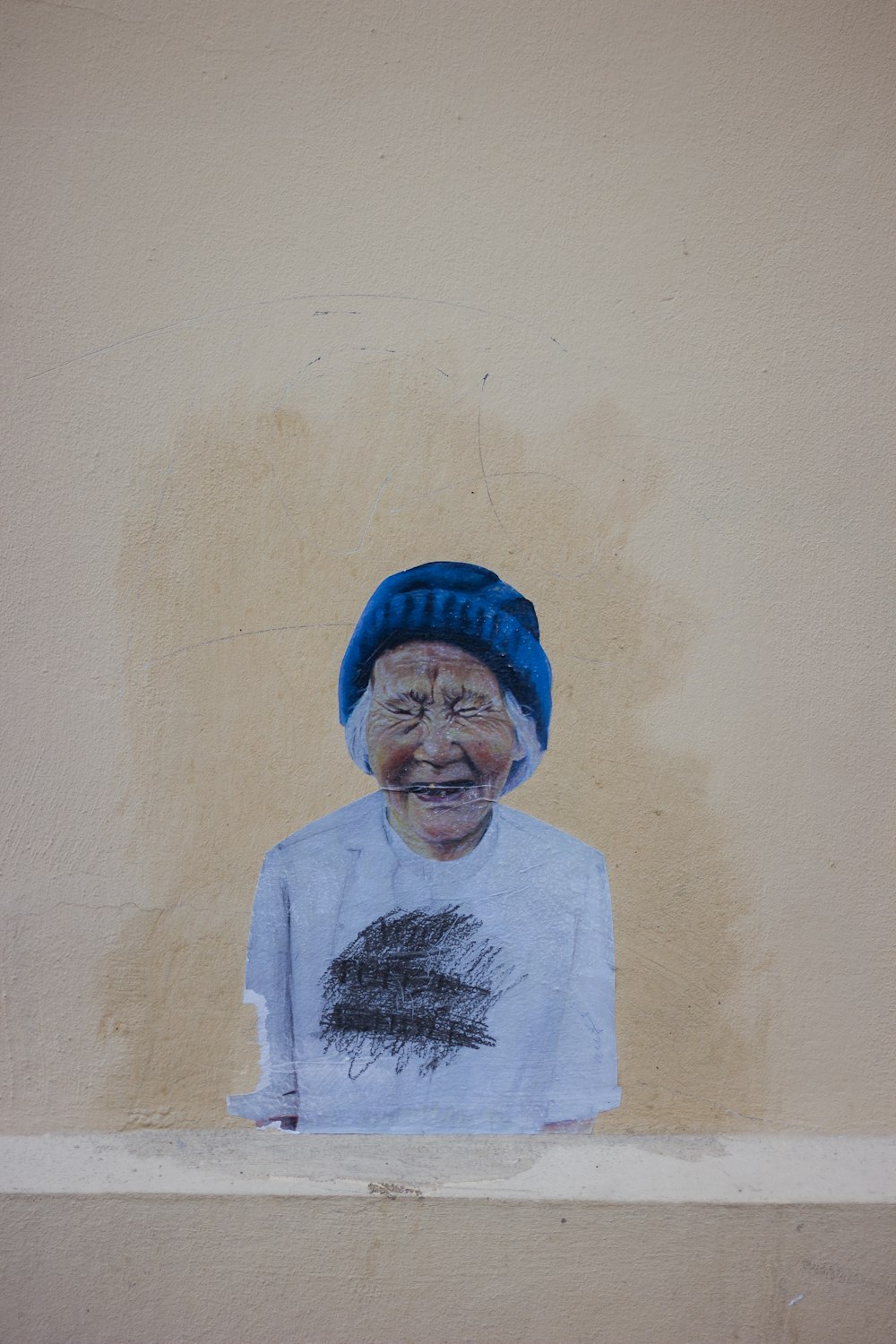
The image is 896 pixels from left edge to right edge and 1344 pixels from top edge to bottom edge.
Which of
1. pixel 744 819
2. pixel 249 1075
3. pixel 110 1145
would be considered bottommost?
pixel 110 1145

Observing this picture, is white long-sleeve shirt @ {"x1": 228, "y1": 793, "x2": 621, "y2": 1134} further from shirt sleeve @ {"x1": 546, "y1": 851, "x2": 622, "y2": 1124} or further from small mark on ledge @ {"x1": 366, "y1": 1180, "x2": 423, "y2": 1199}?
small mark on ledge @ {"x1": 366, "y1": 1180, "x2": 423, "y2": 1199}

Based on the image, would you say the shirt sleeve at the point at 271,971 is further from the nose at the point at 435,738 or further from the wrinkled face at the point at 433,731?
the nose at the point at 435,738

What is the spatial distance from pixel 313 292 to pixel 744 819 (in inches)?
73.6

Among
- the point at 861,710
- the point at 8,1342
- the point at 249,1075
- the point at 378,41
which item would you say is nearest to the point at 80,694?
the point at 249,1075

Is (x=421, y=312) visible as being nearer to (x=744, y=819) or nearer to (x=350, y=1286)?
(x=744, y=819)

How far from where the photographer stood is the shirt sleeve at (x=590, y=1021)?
2912mm

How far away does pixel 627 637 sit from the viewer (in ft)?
9.61

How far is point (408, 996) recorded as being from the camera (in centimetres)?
289

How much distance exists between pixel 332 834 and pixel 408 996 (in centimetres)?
48

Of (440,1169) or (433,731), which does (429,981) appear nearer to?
(440,1169)

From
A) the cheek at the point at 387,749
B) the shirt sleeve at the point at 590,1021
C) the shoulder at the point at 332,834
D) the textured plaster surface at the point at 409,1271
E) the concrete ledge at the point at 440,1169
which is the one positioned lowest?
the textured plaster surface at the point at 409,1271

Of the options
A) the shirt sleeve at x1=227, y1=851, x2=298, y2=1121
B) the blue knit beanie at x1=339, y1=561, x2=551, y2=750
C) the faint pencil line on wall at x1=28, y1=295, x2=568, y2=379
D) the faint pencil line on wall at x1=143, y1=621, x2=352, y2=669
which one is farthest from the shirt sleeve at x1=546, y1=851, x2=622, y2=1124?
the faint pencil line on wall at x1=28, y1=295, x2=568, y2=379

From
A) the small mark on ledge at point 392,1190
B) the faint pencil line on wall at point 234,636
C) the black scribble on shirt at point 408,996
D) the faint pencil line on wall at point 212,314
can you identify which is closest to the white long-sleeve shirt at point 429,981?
the black scribble on shirt at point 408,996

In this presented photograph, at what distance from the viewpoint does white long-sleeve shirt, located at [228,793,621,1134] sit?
289cm
